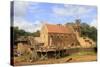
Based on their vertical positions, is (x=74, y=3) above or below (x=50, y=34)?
above

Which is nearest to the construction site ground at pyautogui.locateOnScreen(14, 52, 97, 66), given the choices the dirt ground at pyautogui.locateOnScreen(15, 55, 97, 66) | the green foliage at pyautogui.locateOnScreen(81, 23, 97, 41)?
the dirt ground at pyautogui.locateOnScreen(15, 55, 97, 66)

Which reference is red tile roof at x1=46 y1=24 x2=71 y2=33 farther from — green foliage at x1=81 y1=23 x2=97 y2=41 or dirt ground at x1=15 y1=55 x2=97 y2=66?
dirt ground at x1=15 y1=55 x2=97 y2=66

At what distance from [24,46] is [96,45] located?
0.88 metres

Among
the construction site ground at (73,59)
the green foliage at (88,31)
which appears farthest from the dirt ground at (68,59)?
the green foliage at (88,31)

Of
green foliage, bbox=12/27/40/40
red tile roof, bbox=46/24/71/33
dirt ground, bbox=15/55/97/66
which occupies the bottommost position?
dirt ground, bbox=15/55/97/66

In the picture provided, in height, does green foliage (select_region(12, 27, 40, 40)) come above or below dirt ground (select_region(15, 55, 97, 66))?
above

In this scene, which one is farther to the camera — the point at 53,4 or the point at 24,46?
the point at 53,4

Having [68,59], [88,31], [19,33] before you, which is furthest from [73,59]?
[19,33]

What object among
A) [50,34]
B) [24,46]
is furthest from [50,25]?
[24,46]

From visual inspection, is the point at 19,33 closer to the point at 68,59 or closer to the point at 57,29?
the point at 57,29

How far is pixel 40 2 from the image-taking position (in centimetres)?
202
